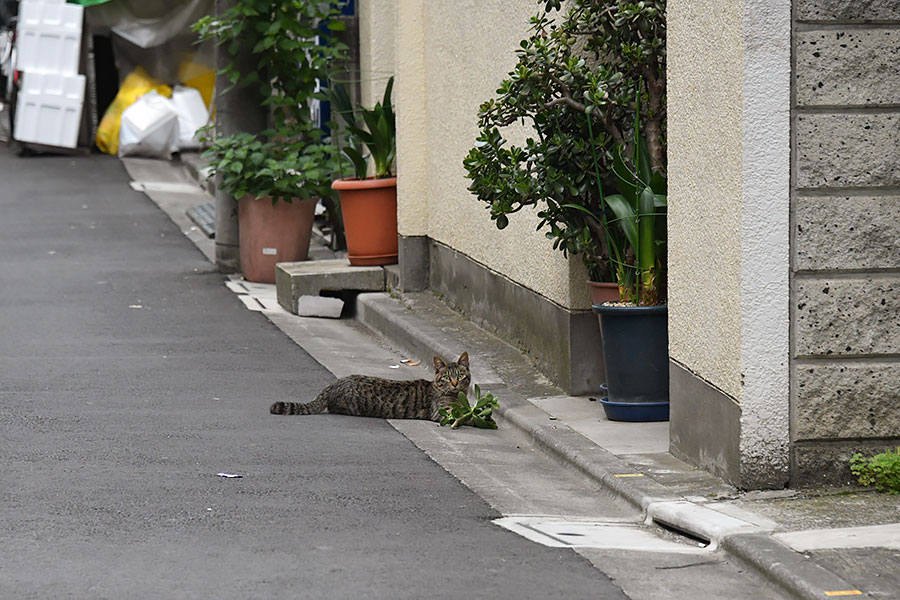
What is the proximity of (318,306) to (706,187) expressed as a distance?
6481 mm

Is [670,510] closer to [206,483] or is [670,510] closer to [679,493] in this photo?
[679,493]

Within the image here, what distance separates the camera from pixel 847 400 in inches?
241

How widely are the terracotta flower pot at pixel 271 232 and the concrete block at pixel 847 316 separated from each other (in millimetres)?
8333

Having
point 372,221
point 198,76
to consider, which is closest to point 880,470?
point 372,221

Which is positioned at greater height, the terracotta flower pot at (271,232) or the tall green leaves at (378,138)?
the tall green leaves at (378,138)

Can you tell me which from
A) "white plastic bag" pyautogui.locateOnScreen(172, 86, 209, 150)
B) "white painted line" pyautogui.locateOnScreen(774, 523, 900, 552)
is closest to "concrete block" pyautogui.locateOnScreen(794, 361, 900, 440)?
"white painted line" pyautogui.locateOnScreen(774, 523, 900, 552)

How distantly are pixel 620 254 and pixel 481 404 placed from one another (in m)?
1.19

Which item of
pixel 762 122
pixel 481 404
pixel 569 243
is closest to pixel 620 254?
pixel 569 243

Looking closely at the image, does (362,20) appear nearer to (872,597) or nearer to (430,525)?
(430,525)

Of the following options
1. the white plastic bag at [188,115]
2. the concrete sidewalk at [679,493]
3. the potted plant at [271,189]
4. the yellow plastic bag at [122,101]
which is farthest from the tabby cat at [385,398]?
the yellow plastic bag at [122,101]

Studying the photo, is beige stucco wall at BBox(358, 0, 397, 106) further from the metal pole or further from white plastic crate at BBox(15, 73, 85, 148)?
white plastic crate at BBox(15, 73, 85, 148)

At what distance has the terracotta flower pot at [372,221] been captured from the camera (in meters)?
12.8

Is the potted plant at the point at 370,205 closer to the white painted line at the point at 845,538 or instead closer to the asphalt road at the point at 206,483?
the asphalt road at the point at 206,483

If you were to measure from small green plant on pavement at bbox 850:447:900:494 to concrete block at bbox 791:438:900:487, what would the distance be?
34 millimetres
